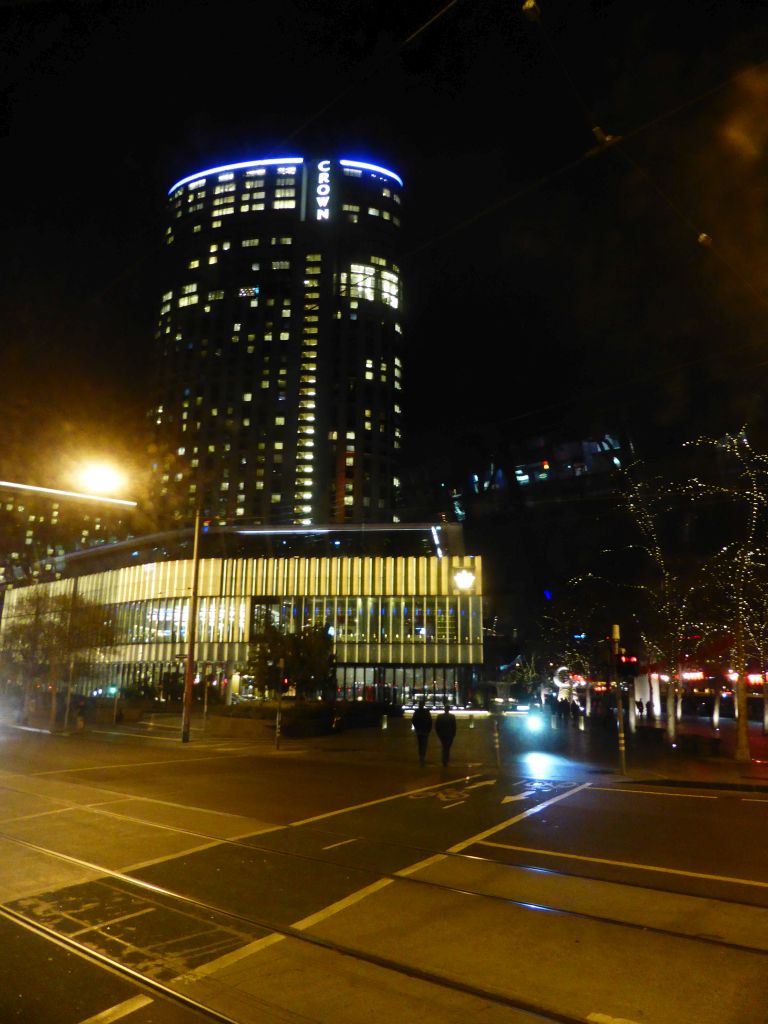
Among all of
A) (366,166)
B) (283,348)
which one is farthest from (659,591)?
(366,166)

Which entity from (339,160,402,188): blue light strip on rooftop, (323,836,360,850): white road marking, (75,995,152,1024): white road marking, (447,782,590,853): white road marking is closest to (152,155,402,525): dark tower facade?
(339,160,402,188): blue light strip on rooftop

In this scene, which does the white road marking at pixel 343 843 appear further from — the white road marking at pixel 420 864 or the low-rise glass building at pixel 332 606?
the low-rise glass building at pixel 332 606

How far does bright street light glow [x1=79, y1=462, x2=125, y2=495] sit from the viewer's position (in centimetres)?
1580

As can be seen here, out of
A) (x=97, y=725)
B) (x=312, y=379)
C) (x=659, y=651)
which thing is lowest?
(x=97, y=725)

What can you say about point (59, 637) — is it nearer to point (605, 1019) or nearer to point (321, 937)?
point (321, 937)

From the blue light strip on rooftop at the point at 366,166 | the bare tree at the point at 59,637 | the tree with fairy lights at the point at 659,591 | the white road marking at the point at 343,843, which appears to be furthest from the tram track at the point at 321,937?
the blue light strip on rooftop at the point at 366,166

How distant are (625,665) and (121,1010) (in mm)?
16235

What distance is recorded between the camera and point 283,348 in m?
135

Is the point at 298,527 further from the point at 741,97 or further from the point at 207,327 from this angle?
the point at 207,327

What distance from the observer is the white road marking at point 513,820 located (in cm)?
947

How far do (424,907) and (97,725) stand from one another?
119 feet

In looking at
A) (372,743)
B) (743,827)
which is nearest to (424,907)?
(743,827)

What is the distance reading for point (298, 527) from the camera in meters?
65.9

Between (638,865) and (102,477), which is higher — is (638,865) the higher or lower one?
the lower one
